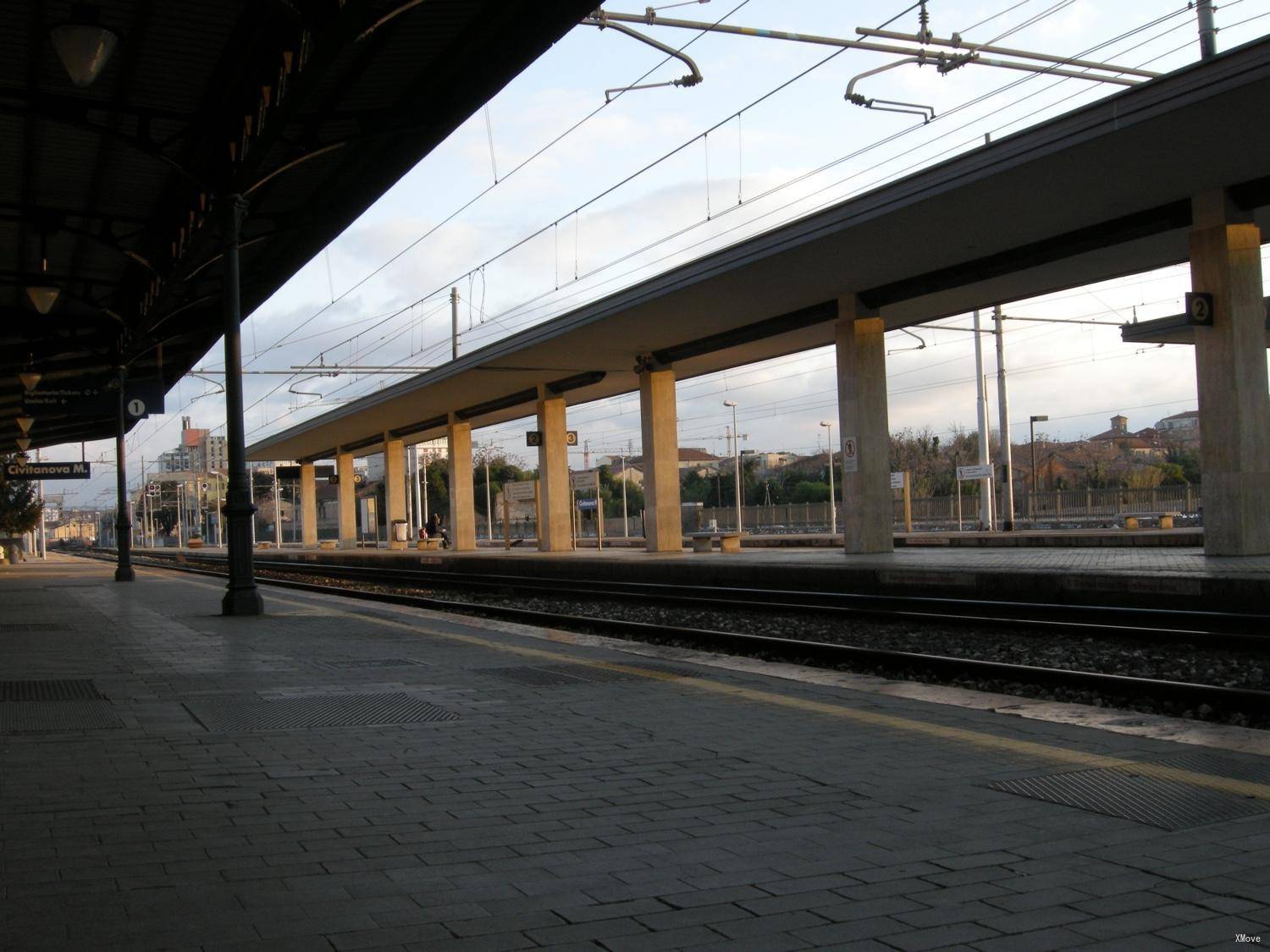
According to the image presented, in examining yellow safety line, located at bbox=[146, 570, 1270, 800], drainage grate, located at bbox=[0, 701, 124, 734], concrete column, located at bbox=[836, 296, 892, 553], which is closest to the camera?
yellow safety line, located at bbox=[146, 570, 1270, 800]

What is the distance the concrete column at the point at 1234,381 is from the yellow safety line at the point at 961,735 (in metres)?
10.9

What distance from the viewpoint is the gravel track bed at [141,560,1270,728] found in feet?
28.6

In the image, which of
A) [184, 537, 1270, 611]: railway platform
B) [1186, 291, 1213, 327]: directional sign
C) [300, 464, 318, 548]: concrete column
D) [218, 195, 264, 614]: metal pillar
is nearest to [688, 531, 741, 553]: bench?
[184, 537, 1270, 611]: railway platform

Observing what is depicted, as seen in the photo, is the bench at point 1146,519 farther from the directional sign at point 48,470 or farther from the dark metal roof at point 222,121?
the directional sign at point 48,470

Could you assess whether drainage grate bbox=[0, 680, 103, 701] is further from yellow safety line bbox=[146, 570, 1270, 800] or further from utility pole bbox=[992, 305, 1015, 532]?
utility pole bbox=[992, 305, 1015, 532]

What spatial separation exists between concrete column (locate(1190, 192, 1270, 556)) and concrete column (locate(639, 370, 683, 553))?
48.0 feet

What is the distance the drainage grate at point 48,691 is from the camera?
7.75m

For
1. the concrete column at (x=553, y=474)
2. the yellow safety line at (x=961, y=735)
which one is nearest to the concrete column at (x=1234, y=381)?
the yellow safety line at (x=961, y=735)

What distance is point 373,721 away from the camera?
686cm

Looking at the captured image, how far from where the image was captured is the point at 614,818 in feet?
15.2

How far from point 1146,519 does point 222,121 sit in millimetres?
33869

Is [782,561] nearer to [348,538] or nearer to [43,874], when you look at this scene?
[43,874]

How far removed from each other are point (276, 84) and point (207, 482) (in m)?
95.5

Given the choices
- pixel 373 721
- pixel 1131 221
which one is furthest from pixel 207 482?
pixel 373 721
